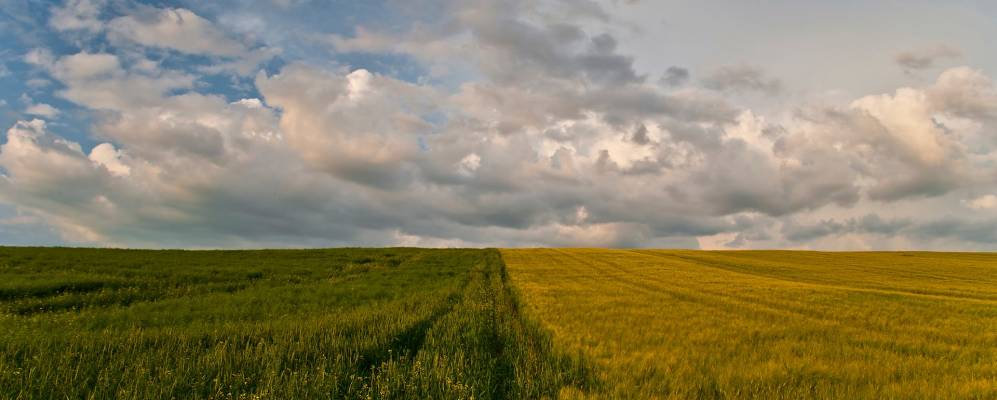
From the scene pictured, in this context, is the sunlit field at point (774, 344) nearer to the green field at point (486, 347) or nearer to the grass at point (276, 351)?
the green field at point (486, 347)

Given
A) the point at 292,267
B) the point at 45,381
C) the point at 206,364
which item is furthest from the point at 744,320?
the point at 292,267

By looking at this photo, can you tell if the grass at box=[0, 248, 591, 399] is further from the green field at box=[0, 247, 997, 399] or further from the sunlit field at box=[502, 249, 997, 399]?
the sunlit field at box=[502, 249, 997, 399]

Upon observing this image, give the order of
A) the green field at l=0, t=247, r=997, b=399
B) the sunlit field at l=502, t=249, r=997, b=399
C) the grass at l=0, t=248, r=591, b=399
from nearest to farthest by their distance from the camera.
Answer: the grass at l=0, t=248, r=591, b=399, the green field at l=0, t=247, r=997, b=399, the sunlit field at l=502, t=249, r=997, b=399

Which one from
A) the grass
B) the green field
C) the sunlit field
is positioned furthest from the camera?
the sunlit field

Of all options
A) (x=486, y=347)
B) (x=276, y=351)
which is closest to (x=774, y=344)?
(x=486, y=347)

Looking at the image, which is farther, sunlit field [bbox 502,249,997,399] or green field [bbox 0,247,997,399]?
sunlit field [bbox 502,249,997,399]

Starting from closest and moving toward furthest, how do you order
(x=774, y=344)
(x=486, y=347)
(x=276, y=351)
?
(x=276, y=351) → (x=486, y=347) → (x=774, y=344)

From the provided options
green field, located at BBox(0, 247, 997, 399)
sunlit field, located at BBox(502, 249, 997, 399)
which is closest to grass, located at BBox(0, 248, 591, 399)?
green field, located at BBox(0, 247, 997, 399)

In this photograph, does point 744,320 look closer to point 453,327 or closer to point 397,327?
point 453,327

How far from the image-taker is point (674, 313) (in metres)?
14.4

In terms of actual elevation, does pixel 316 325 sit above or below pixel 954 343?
above

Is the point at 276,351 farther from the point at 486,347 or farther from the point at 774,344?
the point at 774,344

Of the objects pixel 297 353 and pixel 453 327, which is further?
pixel 453 327

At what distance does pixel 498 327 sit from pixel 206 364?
613 cm
